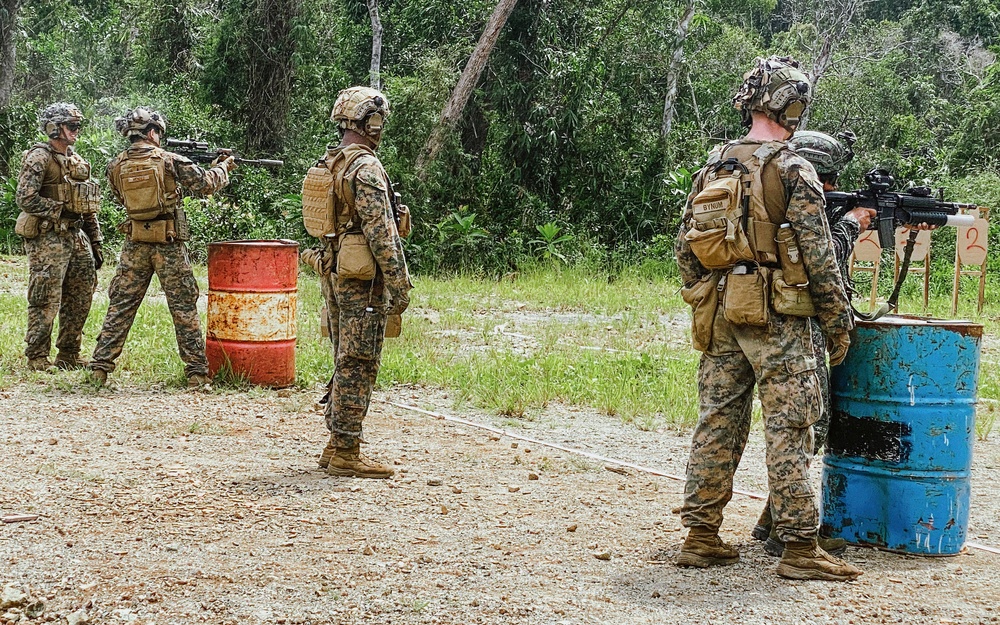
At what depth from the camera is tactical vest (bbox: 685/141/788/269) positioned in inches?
168

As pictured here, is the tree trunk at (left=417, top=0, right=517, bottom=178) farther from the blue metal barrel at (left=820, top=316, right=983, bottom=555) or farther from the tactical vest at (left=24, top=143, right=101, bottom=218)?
the blue metal barrel at (left=820, top=316, right=983, bottom=555)

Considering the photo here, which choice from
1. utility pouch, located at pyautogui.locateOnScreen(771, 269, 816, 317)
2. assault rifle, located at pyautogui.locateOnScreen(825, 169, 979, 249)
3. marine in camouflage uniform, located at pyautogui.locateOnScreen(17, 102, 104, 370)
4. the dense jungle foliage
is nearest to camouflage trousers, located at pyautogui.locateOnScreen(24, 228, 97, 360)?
marine in camouflage uniform, located at pyautogui.locateOnScreen(17, 102, 104, 370)

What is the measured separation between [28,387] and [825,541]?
609cm

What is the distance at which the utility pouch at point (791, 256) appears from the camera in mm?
4227

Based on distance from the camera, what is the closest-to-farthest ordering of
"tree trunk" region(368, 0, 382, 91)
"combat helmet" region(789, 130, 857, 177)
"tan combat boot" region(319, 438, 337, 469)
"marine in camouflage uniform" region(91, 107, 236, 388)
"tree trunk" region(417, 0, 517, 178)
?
1. "combat helmet" region(789, 130, 857, 177)
2. "tan combat boot" region(319, 438, 337, 469)
3. "marine in camouflage uniform" region(91, 107, 236, 388)
4. "tree trunk" region(417, 0, 517, 178)
5. "tree trunk" region(368, 0, 382, 91)

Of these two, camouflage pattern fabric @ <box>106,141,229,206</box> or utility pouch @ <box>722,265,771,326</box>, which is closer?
utility pouch @ <box>722,265,771,326</box>

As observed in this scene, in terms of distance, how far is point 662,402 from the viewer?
26.7 ft

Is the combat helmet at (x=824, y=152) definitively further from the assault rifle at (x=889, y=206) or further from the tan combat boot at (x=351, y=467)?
the tan combat boot at (x=351, y=467)

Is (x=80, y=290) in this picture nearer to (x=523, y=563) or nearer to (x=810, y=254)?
(x=523, y=563)

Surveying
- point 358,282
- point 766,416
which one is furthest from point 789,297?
point 358,282

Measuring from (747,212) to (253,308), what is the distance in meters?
4.87

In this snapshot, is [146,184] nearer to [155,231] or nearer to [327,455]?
[155,231]

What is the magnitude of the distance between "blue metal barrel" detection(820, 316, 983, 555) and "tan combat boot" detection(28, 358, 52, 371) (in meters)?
6.51

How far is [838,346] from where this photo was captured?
4359mm
